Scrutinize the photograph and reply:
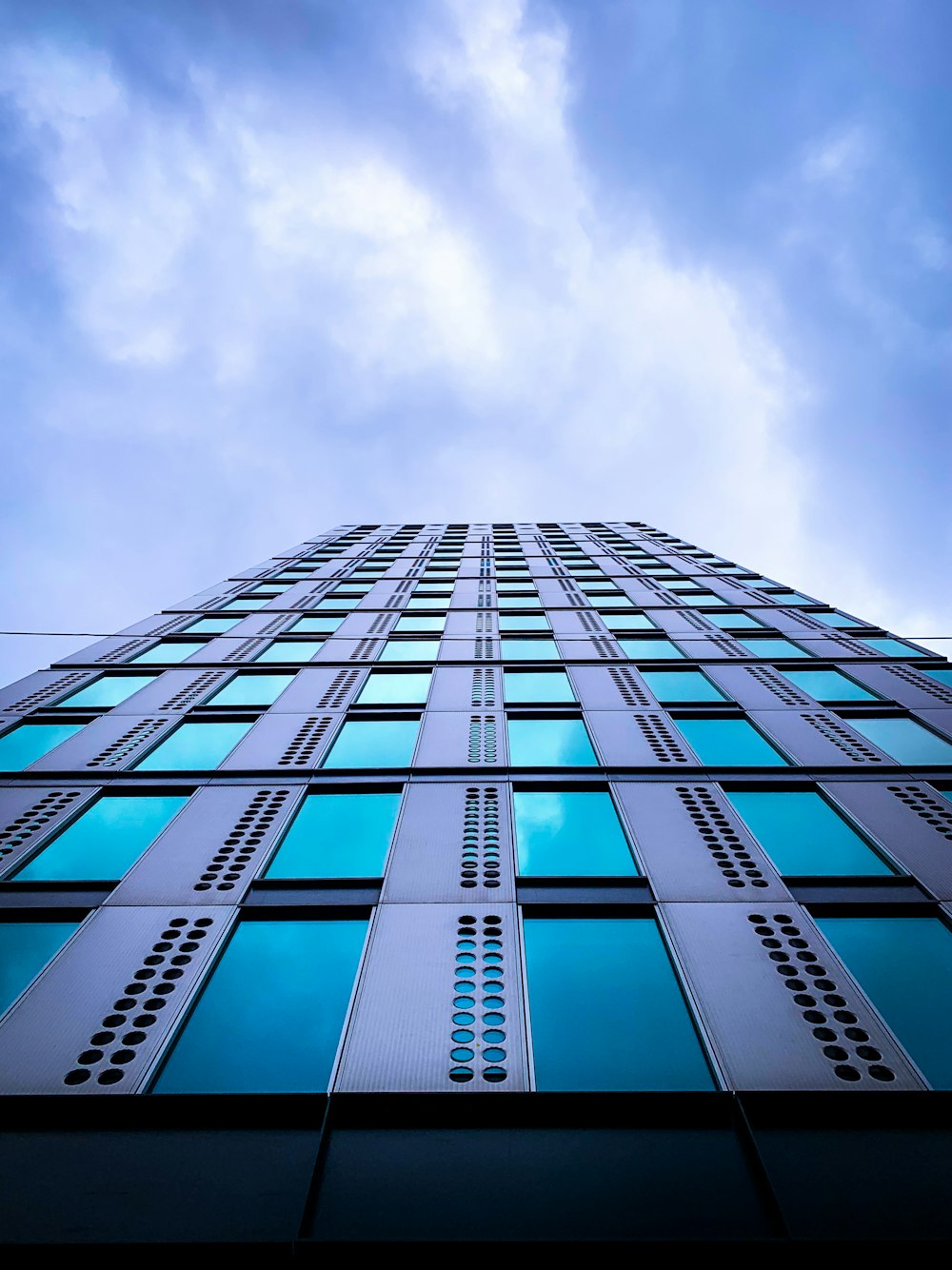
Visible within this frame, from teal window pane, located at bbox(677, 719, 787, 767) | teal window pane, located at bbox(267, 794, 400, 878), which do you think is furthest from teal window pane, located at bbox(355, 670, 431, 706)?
teal window pane, located at bbox(677, 719, 787, 767)

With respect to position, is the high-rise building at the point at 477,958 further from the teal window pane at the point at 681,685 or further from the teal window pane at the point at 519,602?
the teal window pane at the point at 519,602

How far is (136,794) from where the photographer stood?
30.2 ft

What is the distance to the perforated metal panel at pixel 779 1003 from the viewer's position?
4.73m

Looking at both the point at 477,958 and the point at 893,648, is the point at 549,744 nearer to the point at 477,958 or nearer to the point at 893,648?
the point at 477,958

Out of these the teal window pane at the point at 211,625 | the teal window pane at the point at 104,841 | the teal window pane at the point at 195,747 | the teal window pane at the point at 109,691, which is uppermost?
the teal window pane at the point at 211,625

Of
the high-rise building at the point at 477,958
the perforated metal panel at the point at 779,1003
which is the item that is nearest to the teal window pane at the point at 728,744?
the high-rise building at the point at 477,958

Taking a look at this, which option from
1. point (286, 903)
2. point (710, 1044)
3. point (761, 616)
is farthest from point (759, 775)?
point (761, 616)

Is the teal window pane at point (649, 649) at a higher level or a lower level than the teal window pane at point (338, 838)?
higher

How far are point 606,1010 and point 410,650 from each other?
1051 cm

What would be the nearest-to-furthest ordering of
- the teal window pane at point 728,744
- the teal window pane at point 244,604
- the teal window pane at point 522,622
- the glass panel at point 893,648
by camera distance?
the teal window pane at point 728,744
the glass panel at point 893,648
the teal window pane at point 522,622
the teal window pane at point 244,604

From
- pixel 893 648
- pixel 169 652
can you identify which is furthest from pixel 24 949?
pixel 893 648

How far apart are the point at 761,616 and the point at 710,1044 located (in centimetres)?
1401

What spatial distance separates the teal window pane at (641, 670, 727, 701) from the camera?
12302 millimetres

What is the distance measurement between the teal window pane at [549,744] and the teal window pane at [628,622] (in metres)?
5.82
